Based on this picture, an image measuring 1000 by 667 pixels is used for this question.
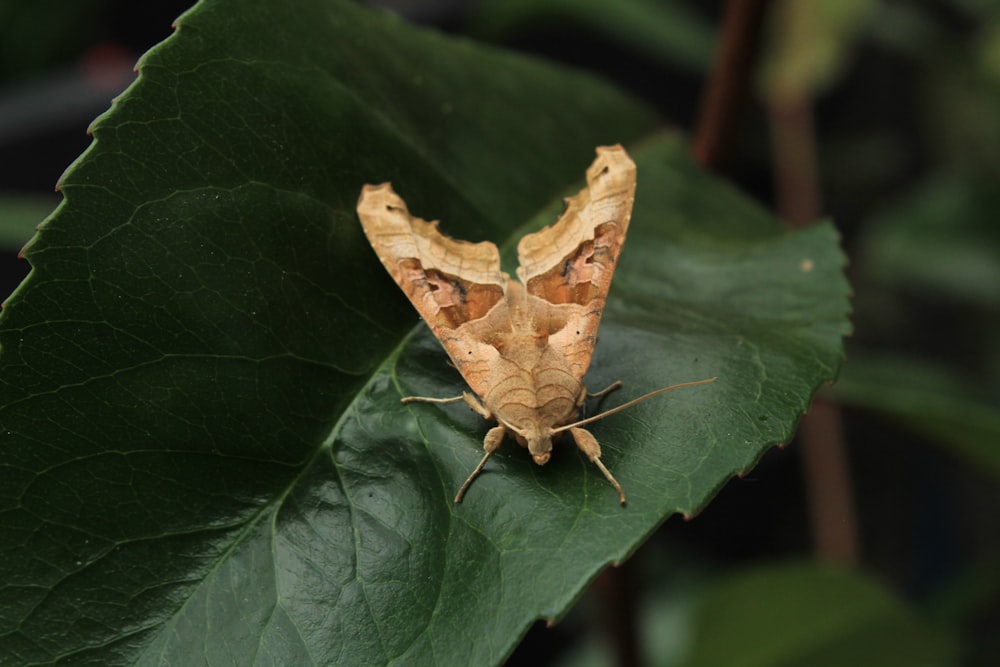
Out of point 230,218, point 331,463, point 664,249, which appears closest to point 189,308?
point 230,218

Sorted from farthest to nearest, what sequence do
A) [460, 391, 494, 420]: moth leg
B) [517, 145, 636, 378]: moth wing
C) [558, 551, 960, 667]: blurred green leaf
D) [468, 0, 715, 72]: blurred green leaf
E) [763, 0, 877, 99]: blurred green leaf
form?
[468, 0, 715, 72]: blurred green leaf < [763, 0, 877, 99]: blurred green leaf < [558, 551, 960, 667]: blurred green leaf < [517, 145, 636, 378]: moth wing < [460, 391, 494, 420]: moth leg

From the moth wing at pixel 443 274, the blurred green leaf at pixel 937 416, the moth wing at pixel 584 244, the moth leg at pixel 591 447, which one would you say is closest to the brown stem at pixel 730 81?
the moth wing at pixel 584 244

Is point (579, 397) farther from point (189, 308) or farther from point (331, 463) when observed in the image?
point (189, 308)

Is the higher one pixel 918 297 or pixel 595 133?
pixel 595 133

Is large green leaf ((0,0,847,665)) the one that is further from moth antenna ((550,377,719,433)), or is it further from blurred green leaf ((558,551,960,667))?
blurred green leaf ((558,551,960,667))

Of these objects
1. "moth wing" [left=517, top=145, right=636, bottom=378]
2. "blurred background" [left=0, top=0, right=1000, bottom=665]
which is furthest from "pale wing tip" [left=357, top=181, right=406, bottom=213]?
"blurred background" [left=0, top=0, right=1000, bottom=665]

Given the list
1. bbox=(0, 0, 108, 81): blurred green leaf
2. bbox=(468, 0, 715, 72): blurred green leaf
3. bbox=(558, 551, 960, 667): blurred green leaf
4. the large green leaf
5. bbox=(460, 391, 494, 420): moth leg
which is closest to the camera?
the large green leaf
